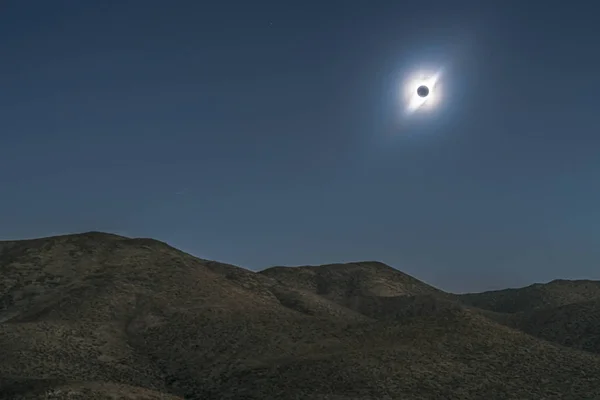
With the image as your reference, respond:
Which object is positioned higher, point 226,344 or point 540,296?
point 540,296

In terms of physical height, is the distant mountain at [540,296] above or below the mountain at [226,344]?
above

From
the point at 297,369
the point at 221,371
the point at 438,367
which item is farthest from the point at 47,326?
the point at 438,367

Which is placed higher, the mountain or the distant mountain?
the distant mountain

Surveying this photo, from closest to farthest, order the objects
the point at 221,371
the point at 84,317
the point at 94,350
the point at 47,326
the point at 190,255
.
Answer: the point at 221,371 → the point at 94,350 → the point at 47,326 → the point at 84,317 → the point at 190,255

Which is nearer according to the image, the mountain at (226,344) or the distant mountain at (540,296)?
the mountain at (226,344)

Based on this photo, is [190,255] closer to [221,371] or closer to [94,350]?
[94,350]

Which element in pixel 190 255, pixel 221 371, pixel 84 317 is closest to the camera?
pixel 221 371

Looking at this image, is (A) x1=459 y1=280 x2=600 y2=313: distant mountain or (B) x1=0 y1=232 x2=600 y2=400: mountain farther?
(A) x1=459 y1=280 x2=600 y2=313: distant mountain

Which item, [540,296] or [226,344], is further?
[540,296]
